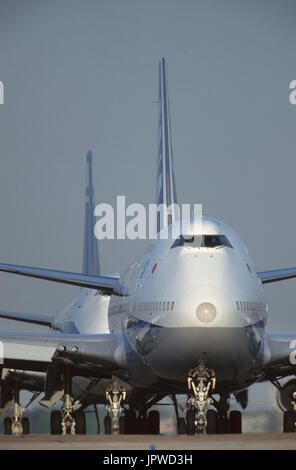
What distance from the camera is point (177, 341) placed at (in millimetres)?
30031

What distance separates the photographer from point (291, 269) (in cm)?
3325

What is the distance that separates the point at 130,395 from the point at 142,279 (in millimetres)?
7119

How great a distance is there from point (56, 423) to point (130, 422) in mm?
6695

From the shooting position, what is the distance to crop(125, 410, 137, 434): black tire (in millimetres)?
39750

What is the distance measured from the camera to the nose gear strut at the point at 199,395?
29.0m

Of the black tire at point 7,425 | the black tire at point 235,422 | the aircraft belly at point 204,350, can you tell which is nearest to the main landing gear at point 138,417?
the black tire at point 235,422

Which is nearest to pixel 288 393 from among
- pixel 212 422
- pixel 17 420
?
pixel 212 422

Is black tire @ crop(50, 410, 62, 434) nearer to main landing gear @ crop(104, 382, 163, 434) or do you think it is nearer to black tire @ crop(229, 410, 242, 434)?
main landing gear @ crop(104, 382, 163, 434)

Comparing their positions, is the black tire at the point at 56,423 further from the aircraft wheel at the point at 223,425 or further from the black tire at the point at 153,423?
the aircraft wheel at the point at 223,425

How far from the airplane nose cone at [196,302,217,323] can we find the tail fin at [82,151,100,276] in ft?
94.6

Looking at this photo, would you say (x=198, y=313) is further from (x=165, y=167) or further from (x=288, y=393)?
(x=165, y=167)
